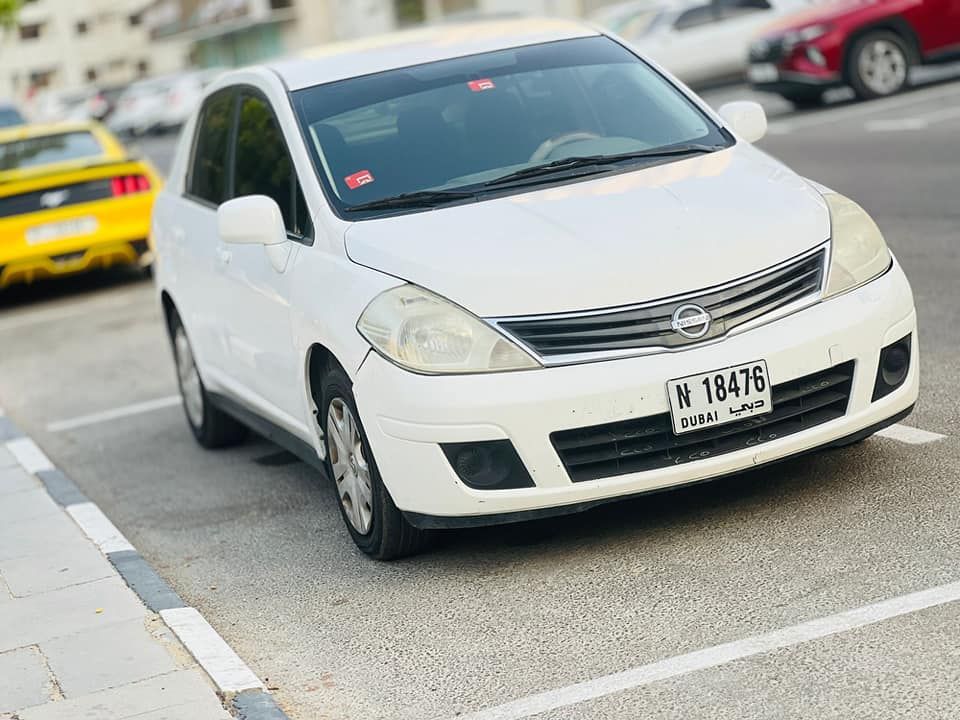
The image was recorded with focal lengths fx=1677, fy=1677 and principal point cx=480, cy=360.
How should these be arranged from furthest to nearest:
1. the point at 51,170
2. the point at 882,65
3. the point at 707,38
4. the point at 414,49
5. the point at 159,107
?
the point at 159,107, the point at 707,38, the point at 882,65, the point at 51,170, the point at 414,49

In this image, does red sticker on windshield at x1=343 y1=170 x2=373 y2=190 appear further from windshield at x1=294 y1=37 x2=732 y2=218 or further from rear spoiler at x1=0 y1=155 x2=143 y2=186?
rear spoiler at x1=0 y1=155 x2=143 y2=186

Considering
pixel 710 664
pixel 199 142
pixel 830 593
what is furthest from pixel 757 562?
pixel 199 142

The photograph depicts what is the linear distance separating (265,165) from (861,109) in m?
13.4

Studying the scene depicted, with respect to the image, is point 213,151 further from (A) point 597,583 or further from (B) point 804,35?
(B) point 804,35

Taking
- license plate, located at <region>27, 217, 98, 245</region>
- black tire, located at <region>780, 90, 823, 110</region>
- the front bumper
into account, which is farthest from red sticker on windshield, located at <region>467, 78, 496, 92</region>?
black tire, located at <region>780, 90, 823, 110</region>

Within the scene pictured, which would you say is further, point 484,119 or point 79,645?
point 484,119

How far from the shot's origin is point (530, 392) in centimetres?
488

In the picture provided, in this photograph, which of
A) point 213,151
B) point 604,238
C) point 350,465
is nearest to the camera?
point 604,238

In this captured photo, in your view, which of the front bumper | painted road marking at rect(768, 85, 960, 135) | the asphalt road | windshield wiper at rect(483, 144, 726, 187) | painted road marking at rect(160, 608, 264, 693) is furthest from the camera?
painted road marking at rect(768, 85, 960, 135)

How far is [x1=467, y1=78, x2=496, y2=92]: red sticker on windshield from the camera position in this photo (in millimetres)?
6355

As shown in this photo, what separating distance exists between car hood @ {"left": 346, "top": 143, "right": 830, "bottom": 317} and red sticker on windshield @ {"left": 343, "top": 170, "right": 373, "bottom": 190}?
32cm

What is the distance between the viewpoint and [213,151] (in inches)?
294

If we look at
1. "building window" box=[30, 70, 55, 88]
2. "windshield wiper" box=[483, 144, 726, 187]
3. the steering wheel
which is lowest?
"building window" box=[30, 70, 55, 88]

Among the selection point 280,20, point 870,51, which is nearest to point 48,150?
point 870,51
